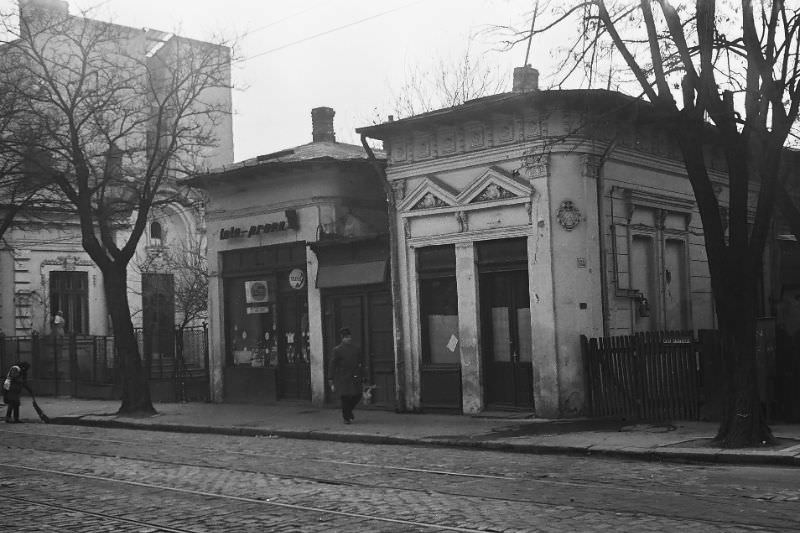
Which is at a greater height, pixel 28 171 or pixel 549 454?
pixel 28 171

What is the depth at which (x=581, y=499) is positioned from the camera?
32.6ft

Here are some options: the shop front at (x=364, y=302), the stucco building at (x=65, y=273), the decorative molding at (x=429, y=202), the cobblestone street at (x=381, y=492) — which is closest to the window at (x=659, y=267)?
the decorative molding at (x=429, y=202)

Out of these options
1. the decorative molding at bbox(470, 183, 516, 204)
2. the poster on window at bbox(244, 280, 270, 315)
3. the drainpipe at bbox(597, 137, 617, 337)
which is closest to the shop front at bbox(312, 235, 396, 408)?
the poster on window at bbox(244, 280, 270, 315)

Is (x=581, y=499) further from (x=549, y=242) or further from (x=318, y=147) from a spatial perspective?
(x=318, y=147)

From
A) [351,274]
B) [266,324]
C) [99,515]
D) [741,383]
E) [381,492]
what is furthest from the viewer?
[266,324]

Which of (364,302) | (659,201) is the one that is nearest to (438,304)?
(364,302)

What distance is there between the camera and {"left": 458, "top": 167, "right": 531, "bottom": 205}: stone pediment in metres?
18.6

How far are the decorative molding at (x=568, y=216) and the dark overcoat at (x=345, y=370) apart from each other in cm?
463

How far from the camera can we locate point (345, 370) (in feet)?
62.0

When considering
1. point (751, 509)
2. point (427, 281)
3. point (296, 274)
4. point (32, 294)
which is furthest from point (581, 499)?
point (32, 294)

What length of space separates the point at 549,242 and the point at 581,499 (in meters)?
8.80

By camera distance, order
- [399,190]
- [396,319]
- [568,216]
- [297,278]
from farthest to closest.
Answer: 1. [297,278]
2. [399,190]
3. [396,319]
4. [568,216]

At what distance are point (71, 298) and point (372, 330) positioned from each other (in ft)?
68.9

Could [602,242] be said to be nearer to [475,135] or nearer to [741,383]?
[475,135]
